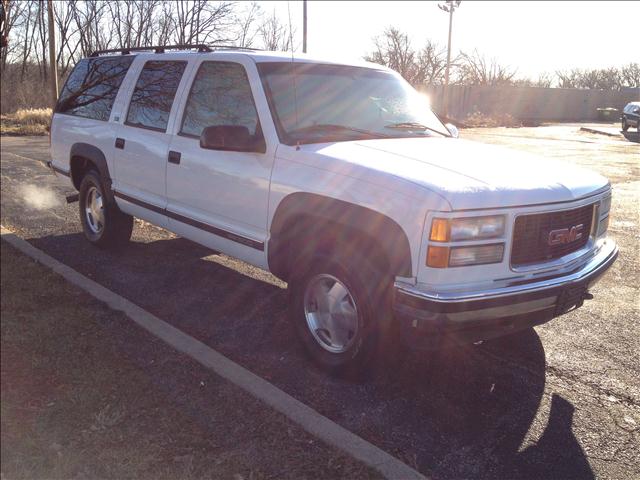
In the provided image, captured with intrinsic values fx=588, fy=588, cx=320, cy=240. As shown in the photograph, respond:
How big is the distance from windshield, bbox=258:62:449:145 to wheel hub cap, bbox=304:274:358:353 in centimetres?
100

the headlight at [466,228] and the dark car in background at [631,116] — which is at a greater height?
the dark car in background at [631,116]

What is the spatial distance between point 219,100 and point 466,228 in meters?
2.38

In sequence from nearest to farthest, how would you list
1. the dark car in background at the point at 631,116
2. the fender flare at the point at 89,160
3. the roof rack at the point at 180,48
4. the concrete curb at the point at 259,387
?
the concrete curb at the point at 259,387 < the roof rack at the point at 180,48 < the fender flare at the point at 89,160 < the dark car in background at the point at 631,116

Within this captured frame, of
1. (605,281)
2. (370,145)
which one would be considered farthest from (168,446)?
(605,281)

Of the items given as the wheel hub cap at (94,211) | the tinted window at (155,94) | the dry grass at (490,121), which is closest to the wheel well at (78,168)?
the wheel hub cap at (94,211)

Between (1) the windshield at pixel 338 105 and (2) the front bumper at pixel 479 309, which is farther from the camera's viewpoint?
(1) the windshield at pixel 338 105

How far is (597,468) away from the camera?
298cm

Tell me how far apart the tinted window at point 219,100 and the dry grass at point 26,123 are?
2044 centimetres

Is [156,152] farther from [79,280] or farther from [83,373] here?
[83,373]

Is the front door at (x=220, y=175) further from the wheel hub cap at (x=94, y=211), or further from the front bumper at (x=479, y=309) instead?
the wheel hub cap at (x=94, y=211)

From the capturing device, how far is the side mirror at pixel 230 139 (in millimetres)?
3896

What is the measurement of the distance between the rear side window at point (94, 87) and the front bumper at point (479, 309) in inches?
162

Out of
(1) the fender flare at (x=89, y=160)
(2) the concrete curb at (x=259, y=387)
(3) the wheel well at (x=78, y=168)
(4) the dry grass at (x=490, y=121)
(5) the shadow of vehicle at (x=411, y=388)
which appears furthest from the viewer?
(4) the dry grass at (x=490, y=121)

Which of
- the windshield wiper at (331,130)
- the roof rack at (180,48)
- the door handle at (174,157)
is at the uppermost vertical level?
the roof rack at (180,48)
